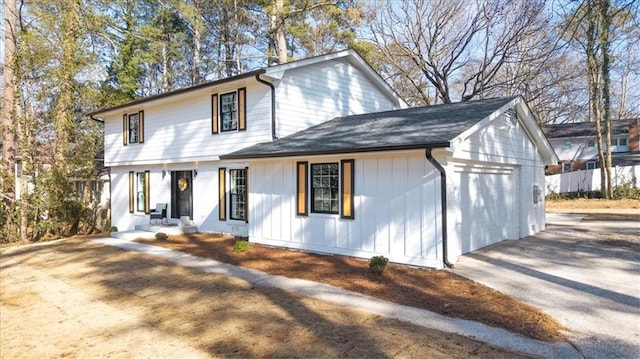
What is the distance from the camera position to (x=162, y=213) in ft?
49.7

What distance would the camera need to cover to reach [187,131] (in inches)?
563

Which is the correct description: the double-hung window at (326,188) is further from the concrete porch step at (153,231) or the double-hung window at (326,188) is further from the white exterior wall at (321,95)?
the concrete porch step at (153,231)

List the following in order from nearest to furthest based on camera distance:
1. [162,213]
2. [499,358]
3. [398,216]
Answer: [499,358] < [398,216] < [162,213]

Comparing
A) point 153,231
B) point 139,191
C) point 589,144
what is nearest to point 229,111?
point 153,231

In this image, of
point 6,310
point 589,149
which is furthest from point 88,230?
point 589,149

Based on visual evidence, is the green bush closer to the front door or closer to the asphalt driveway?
the asphalt driveway

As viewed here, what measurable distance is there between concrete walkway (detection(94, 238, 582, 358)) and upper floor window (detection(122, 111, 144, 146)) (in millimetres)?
8616

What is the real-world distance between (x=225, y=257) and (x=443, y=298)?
5.44 m

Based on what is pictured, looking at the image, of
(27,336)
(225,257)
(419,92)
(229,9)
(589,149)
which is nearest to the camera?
(27,336)

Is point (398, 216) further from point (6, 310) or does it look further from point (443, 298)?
point (6, 310)

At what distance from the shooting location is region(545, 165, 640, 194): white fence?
83.4 feet

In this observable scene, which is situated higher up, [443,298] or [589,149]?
[589,149]

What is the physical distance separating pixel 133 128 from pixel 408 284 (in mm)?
14169

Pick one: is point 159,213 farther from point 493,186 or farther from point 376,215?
point 493,186
